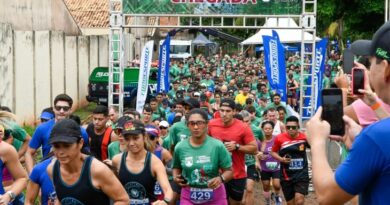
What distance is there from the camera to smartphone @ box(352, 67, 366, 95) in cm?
388

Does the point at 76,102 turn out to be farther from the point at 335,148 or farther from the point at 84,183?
the point at 84,183

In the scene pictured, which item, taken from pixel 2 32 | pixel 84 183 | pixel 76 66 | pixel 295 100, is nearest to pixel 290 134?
pixel 84 183

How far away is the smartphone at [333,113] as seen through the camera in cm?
351

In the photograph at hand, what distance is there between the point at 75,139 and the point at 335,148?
10331 mm

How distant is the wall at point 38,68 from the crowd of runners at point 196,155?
15.6ft

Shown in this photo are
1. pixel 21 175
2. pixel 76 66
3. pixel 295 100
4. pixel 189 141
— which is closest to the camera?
pixel 21 175

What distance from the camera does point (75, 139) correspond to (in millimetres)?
5988

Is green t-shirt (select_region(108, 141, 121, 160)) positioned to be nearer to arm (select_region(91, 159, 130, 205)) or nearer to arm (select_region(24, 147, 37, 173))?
arm (select_region(24, 147, 37, 173))

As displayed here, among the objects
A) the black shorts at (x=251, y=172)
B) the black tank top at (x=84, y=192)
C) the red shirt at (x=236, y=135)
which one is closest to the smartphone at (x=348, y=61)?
the black tank top at (x=84, y=192)

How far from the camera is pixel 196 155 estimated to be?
29.9ft

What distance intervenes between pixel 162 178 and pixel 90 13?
40.1m

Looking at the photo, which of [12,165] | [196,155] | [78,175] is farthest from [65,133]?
[196,155]

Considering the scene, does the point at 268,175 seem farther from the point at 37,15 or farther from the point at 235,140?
the point at 37,15

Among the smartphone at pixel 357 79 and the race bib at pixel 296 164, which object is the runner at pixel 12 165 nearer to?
the smartphone at pixel 357 79
